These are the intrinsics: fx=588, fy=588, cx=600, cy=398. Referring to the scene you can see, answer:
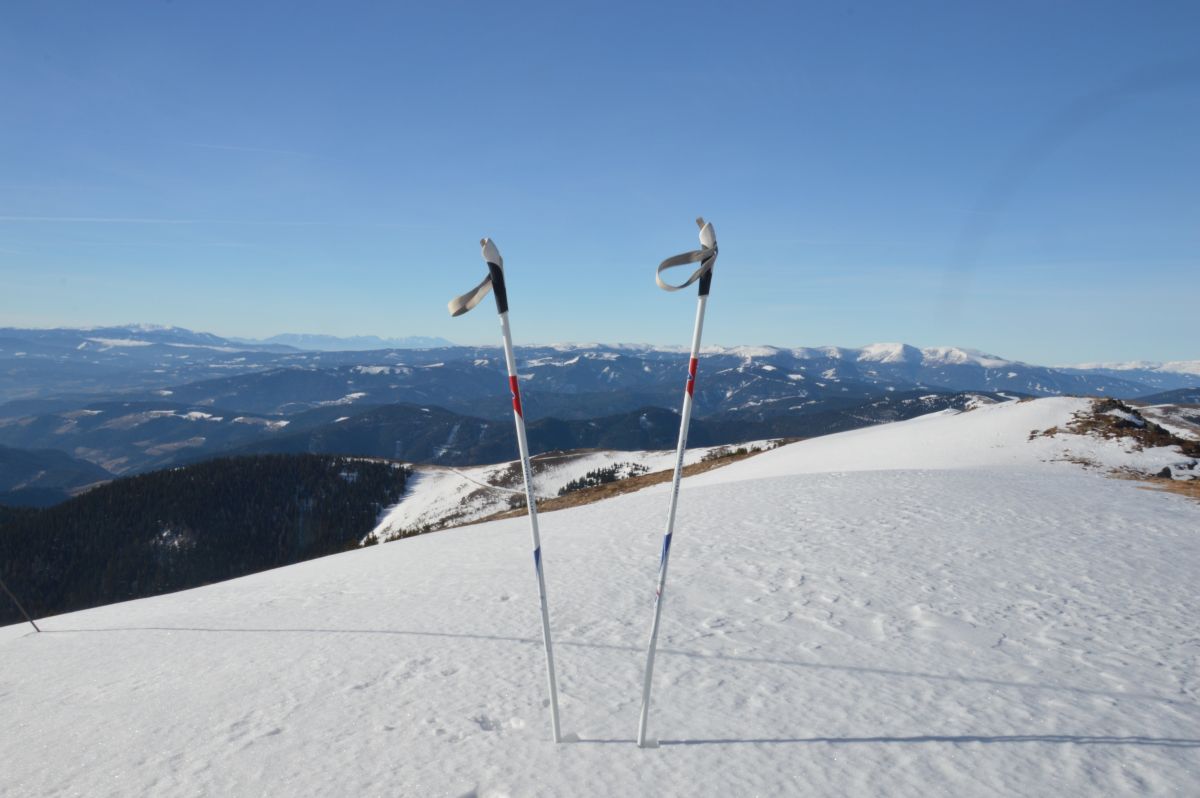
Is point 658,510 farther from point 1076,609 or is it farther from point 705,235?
point 705,235

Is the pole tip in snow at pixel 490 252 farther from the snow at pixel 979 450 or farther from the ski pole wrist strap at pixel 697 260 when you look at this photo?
the snow at pixel 979 450

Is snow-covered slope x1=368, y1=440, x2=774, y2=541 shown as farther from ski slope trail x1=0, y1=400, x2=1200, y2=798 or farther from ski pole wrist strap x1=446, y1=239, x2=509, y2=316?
ski pole wrist strap x1=446, y1=239, x2=509, y2=316

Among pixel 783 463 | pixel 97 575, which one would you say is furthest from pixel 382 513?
pixel 783 463

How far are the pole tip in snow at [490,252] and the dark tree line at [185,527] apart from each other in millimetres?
97861

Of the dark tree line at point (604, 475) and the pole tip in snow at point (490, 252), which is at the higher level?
the pole tip in snow at point (490, 252)

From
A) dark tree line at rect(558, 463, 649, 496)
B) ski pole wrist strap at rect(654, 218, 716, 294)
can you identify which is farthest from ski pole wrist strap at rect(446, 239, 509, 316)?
dark tree line at rect(558, 463, 649, 496)

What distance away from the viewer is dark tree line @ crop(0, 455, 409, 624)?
98312 mm

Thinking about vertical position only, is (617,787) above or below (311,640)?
above

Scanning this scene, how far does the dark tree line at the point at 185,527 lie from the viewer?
3871 inches

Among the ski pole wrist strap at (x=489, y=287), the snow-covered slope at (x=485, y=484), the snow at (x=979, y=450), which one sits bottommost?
the snow-covered slope at (x=485, y=484)

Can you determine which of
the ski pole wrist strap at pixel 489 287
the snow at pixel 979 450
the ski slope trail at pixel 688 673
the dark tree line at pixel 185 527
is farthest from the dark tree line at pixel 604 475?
the ski pole wrist strap at pixel 489 287

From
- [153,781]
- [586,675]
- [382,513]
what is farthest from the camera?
[382,513]

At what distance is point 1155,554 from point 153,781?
16.2 meters

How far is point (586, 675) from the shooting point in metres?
7.16
